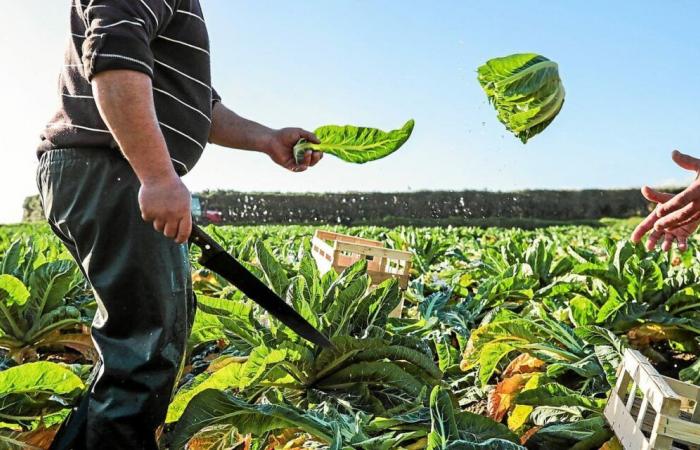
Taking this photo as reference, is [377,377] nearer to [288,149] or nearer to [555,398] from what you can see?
[555,398]

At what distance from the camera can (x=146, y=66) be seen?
6.01ft

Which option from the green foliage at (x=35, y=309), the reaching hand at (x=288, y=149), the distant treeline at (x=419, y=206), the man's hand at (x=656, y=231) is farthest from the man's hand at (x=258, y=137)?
the distant treeline at (x=419, y=206)

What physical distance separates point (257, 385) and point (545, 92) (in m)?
1.56

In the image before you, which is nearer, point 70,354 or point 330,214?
point 70,354

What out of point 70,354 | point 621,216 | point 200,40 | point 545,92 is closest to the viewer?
point 200,40

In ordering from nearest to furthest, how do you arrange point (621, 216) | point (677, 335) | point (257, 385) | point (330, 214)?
point (257, 385)
point (677, 335)
point (330, 214)
point (621, 216)

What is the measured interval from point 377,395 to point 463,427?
0.51 m

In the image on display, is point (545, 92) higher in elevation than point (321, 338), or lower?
higher

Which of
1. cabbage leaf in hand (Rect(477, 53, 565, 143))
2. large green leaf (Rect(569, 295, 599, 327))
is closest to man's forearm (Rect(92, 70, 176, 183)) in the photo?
cabbage leaf in hand (Rect(477, 53, 565, 143))

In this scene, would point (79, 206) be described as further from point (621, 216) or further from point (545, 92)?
point (621, 216)

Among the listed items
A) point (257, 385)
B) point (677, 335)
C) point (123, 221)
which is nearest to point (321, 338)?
point (257, 385)

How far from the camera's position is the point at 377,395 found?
246cm

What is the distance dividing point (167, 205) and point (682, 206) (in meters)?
2.23

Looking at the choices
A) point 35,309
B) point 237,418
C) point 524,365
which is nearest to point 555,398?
point 524,365
